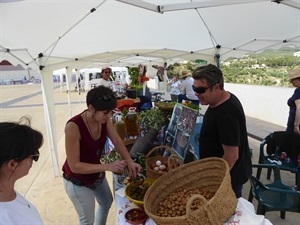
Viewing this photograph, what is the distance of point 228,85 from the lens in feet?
37.4

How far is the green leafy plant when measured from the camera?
2.79m

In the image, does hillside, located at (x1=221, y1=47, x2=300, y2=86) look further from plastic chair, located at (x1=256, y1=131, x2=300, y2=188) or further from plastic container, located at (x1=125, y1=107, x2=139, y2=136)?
plastic container, located at (x1=125, y1=107, x2=139, y2=136)

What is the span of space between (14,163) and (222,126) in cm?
113

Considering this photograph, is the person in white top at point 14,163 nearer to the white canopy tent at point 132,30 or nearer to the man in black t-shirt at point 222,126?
the man in black t-shirt at point 222,126

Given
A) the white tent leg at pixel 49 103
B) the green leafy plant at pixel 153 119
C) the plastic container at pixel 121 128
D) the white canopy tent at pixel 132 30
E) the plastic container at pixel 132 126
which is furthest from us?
the white tent leg at pixel 49 103

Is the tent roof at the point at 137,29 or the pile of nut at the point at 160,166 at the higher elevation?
the tent roof at the point at 137,29

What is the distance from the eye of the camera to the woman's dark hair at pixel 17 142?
875mm

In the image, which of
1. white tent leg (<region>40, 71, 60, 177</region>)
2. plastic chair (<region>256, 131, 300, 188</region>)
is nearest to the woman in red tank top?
plastic chair (<region>256, 131, 300, 188</region>)

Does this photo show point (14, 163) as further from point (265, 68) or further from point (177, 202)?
point (265, 68)

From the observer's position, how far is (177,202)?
4.36 ft

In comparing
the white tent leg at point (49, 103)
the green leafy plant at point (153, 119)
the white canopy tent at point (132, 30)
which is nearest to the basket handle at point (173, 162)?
the green leafy plant at point (153, 119)

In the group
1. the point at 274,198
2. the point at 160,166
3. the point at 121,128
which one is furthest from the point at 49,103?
the point at 274,198

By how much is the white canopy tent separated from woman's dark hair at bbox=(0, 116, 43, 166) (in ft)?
5.26

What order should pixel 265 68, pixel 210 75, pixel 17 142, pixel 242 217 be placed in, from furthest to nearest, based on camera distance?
pixel 265 68 → pixel 210 75 → pixel 242 217 → pixel 17 142
